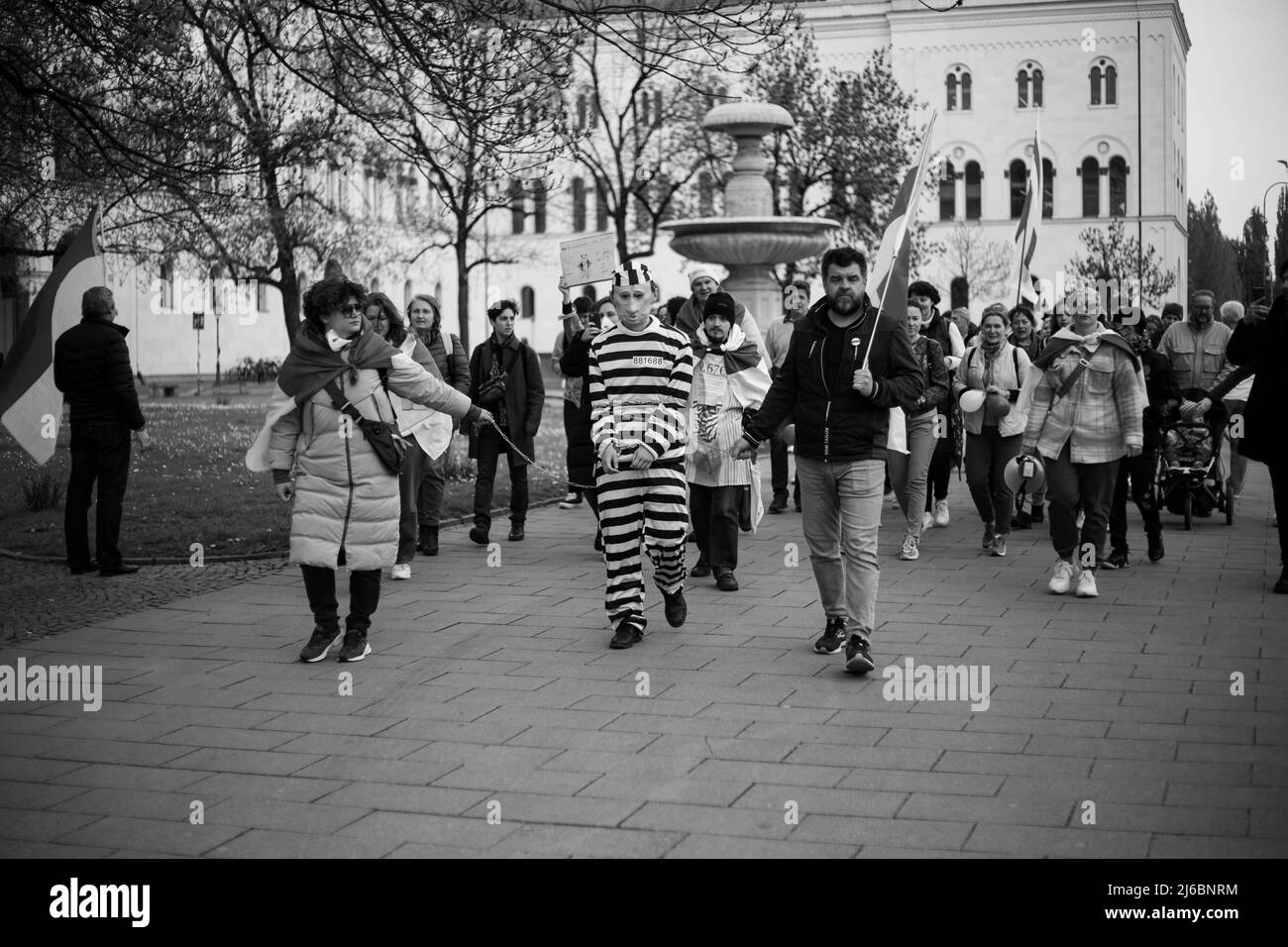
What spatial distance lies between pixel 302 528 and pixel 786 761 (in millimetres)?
3128

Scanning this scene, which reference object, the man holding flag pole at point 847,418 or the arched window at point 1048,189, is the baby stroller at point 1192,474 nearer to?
the man holding flag pole at point 847,418

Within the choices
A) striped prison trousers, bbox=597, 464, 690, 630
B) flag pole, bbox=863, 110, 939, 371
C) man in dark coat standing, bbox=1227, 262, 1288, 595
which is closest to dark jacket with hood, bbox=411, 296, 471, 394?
striped prison trousers, bbox=597, 464, 690, 630

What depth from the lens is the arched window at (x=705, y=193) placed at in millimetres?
42344

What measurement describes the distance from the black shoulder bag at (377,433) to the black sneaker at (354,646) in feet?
2.93

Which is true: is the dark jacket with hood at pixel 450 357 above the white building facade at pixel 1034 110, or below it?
below

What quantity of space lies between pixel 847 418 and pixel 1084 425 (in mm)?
2981

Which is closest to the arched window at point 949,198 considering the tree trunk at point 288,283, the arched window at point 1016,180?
the arched window at point 1016,180

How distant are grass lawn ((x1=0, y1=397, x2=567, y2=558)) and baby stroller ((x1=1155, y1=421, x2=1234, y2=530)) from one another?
21.8 feet

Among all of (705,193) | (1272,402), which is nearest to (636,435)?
(1272,402)

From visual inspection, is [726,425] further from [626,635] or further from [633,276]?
[626,635]

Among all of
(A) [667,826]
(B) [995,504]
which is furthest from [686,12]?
(A) [667,826]

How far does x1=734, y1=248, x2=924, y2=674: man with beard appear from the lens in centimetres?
779

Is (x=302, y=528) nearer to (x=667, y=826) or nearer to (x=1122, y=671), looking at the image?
(x=667, y=826)

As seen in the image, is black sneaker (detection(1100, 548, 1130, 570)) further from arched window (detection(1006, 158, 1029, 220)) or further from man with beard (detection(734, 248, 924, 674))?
arched window (detection(1006, 158, 1029, 220))
